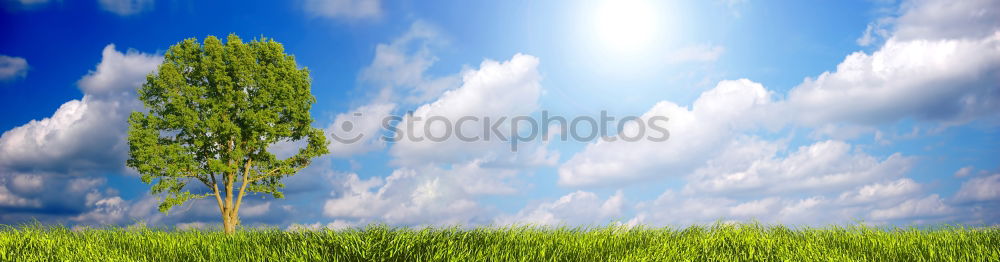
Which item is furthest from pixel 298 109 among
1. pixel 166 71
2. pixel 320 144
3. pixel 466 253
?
pixel 466 253

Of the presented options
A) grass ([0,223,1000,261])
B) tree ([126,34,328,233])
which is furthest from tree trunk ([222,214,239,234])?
grass ([0,223,1000,261])

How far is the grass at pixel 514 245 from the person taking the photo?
7.88 m

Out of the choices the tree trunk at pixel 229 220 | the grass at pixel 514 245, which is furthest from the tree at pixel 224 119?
the grass at pixel 514 245

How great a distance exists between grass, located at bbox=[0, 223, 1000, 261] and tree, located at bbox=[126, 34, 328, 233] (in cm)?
1249

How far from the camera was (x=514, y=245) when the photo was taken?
8.81 metres

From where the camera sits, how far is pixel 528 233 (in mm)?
9992

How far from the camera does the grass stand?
25.9 feet

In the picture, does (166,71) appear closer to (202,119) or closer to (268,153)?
(202,119)

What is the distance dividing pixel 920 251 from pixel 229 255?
9636 millimetres

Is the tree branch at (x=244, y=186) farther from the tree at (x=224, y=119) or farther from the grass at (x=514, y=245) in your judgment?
the grass at (x=514, y=245)

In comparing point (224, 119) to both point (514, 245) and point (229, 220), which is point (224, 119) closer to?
point (229, 220)

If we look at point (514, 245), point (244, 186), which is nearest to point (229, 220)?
point (244, 186)

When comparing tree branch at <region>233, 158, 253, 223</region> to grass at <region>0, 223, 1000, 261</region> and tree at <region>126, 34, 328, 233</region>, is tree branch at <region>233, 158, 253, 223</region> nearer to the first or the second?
tree at <region>126, 34, 328, 233</region>

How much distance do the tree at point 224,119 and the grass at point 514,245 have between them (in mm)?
12491
